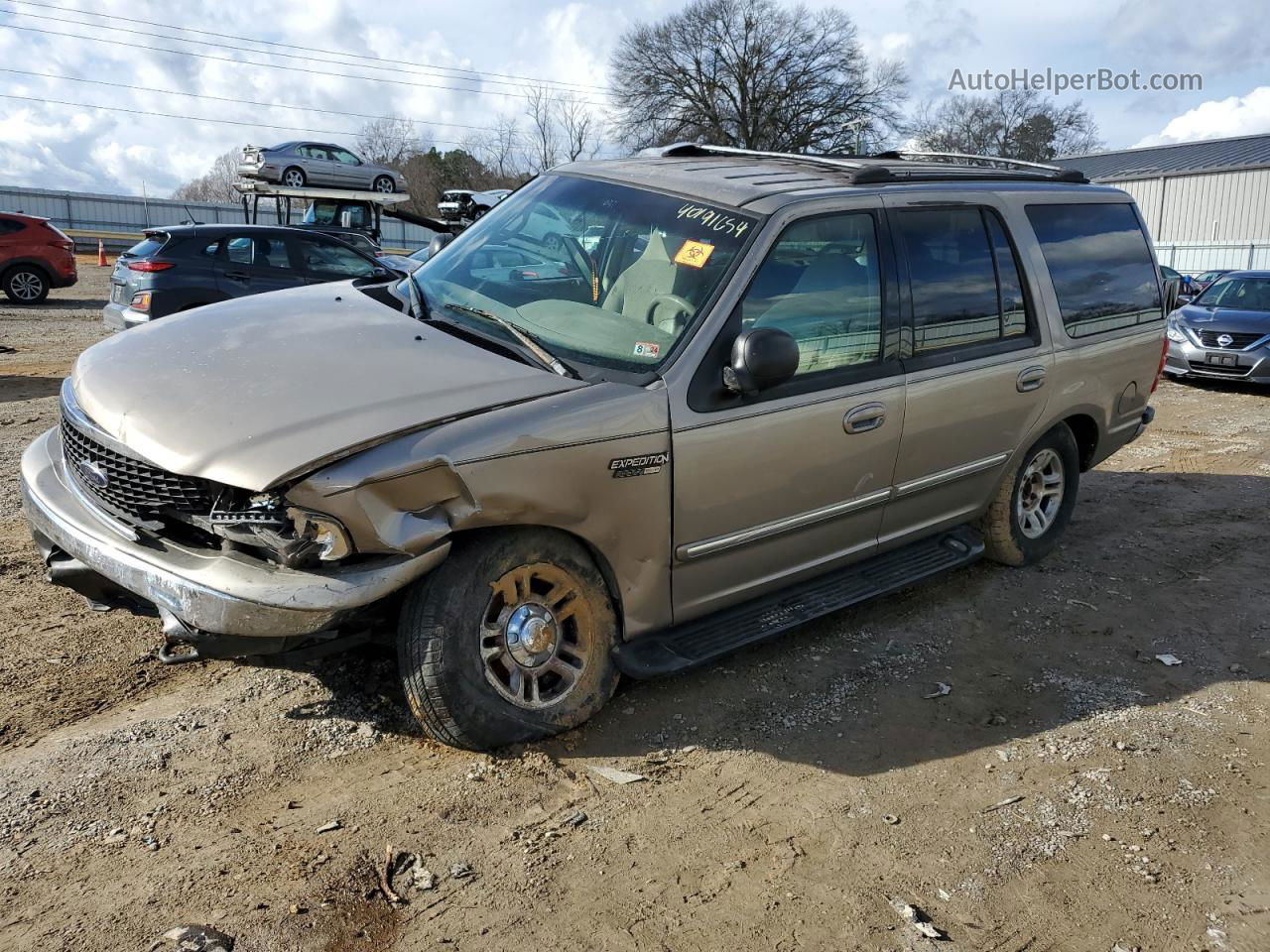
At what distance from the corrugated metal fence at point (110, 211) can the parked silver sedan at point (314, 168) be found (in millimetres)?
10231

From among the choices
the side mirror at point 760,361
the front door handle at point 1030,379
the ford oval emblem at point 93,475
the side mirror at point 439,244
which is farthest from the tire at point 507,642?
the front door handle at point 1030,379

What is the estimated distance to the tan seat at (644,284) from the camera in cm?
398

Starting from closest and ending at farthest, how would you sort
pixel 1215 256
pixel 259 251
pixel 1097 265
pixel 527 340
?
pixel 527 340 < pixel 1097 265 < pixel 259 251 < pixel 1215 256

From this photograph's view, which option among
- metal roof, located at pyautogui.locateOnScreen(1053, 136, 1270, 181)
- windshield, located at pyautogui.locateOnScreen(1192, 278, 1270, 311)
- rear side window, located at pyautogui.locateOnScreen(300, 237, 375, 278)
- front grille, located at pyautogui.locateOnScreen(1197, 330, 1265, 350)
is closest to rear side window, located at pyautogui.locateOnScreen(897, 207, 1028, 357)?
rear side window, located at pyautogui.locateOnScreen(300, 237, 375, 278)

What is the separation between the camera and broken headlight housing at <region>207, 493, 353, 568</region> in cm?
304

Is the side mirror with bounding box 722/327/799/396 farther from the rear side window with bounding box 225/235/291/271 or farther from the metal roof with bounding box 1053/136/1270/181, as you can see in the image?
the metal roof with bounding box 1053/136/1270/181

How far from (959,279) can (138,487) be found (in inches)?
142

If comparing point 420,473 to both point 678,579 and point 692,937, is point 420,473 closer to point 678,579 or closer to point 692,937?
point 678,579

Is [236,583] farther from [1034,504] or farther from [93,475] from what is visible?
[1034,504]

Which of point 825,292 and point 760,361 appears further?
point 825,292

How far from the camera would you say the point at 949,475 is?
16.2ft

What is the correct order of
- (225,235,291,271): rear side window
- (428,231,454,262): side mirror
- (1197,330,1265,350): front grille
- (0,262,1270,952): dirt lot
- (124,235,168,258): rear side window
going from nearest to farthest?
(0,262,1270,952): dirt lot < (428,231,454,262): side mirror < (124,235,168,258): rear side window < (225,235,291,271): rear side window < (1197,330,1265,350): front grille

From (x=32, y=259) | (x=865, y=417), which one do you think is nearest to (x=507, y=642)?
(x=865, y=417)

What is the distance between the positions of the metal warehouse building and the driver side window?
41.1 m
